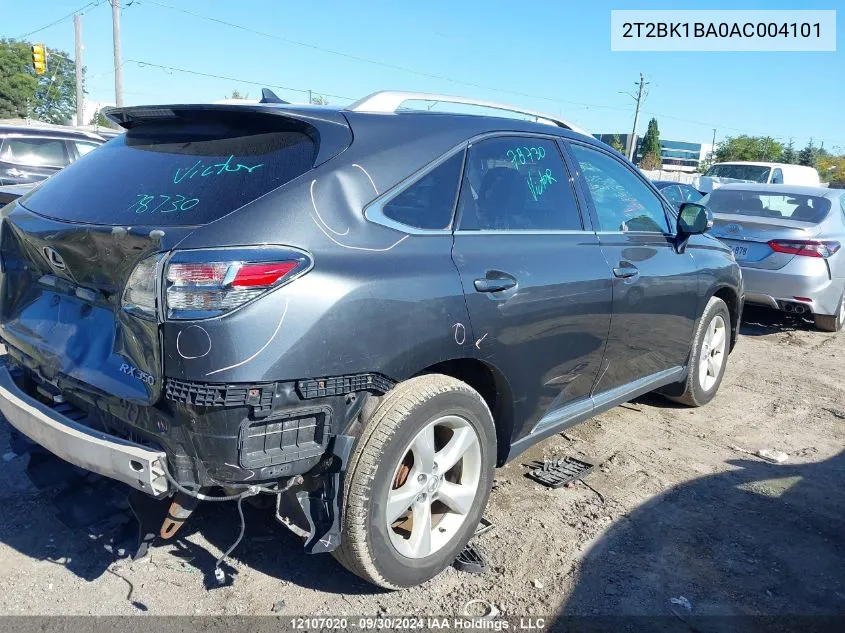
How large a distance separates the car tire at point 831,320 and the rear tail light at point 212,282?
734 centimetres

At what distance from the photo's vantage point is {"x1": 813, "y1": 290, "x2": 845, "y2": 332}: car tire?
757cm

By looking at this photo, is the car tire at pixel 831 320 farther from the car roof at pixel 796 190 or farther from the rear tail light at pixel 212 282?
the rear tail light at pixel 212 282

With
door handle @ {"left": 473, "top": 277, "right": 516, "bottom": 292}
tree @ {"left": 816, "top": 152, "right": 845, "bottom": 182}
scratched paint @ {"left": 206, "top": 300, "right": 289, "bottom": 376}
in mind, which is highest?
tree @ {"left": 816, "top": 152, "right": 845, "bottom": 182}

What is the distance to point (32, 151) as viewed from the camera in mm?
10938

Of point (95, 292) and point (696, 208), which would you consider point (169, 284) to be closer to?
point (95, 292)

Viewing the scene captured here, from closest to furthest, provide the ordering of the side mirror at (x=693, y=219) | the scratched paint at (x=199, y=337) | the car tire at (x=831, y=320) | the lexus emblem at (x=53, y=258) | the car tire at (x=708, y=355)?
the scratched paint at (x=199, y=337)
the lexus emblem at (x=53, y=258)
the side mirror at (x=693, y=219)
the car tire at (x=708, y=355)
the car tire at (x=831, y=320)

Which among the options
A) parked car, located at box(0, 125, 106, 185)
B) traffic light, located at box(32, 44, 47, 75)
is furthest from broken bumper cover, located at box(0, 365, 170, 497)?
traffic light, located at box(32, 44, 47, 75)

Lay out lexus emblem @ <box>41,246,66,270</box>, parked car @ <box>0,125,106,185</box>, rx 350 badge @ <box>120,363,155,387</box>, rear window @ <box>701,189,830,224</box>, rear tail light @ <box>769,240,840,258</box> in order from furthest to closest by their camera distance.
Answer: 1. parked car @ <box>0,125,106,185</box>
2. rear window @ <box>701,189,830,224</box>
3. rear tail light @ <box>769,240,840,258</box>
4. lexus emblem @ <box>41,246,66,270</box>
5. rx 350 badge @ <box>120,363,155,387</box>

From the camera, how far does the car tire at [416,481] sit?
94.1 inches

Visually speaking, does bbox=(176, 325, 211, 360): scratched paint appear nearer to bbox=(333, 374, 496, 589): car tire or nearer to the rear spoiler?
bbox=(333, 374, 496, 589): car tire

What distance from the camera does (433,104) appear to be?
3084 millimetres

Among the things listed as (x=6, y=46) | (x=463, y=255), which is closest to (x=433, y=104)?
(x=463, y=255)

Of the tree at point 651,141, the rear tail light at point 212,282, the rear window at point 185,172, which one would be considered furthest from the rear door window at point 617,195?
the tree at point 651,141

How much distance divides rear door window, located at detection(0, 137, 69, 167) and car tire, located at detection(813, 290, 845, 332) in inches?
442
